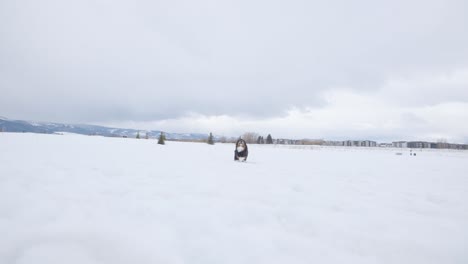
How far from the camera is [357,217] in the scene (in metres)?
3.71

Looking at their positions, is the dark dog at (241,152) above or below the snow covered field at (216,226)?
above

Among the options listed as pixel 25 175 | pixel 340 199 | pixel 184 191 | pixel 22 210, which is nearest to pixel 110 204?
pixel 22 210

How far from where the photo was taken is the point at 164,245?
251cm

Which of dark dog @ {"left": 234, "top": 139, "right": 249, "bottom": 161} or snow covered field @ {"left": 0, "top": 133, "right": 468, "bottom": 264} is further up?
dark dog @ {"left": 234, "top": 139, "right": 249, "bottom": 161}

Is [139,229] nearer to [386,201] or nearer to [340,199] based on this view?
[340,199]

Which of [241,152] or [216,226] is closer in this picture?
[216,226]

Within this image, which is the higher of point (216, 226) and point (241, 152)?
point (241, 152)

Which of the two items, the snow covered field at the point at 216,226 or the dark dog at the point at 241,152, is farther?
the dark dog at the point at 241,152

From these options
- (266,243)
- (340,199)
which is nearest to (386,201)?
(340,199)

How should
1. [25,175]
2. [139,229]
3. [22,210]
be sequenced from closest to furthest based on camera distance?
[139,229] → [22,210] → [25,175]

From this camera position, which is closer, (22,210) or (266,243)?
(266,243)

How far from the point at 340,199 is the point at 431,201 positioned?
197cm

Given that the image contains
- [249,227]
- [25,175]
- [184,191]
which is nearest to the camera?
[249,227]

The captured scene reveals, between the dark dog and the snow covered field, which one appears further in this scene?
the dark dog
